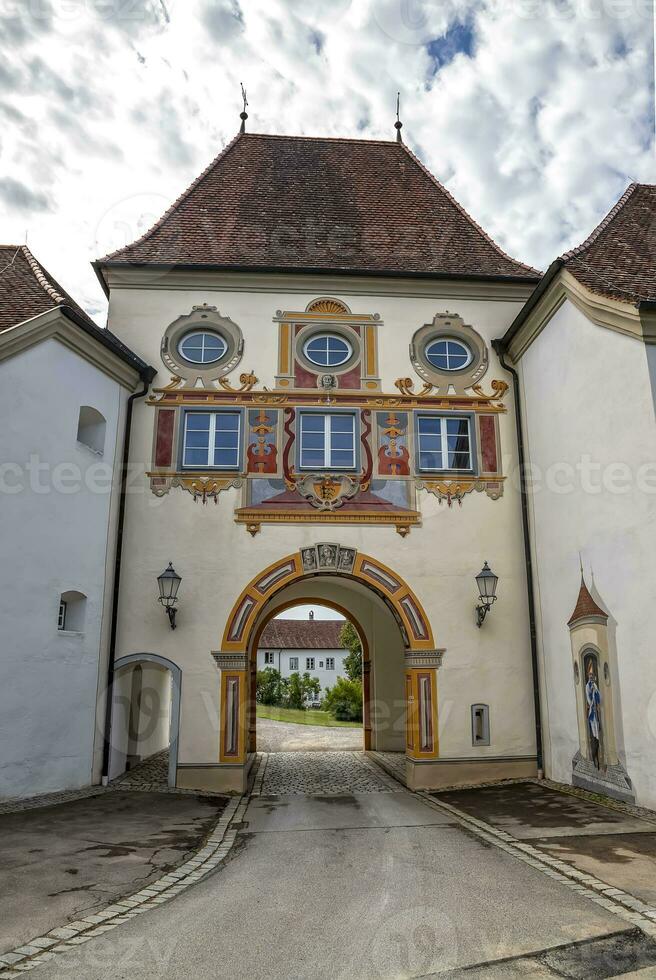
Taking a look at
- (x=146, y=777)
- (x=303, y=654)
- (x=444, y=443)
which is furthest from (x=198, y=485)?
(x=303, y=654)

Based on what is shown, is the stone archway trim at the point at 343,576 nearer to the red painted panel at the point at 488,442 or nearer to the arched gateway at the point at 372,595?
the arched gateway at the point at 372,595

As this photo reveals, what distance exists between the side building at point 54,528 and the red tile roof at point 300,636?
4681 centimetres

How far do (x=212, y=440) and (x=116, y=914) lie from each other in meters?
8.45

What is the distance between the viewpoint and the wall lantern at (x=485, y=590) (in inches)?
478

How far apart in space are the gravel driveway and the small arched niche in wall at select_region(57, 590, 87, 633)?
7.84 metres

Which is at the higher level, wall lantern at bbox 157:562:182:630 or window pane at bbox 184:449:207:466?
window pane at bbox 184:449:207:466

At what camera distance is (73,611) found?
37.0ft

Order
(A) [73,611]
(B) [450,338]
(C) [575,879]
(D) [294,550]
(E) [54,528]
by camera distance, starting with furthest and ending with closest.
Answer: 1. (B) [450,338]
2. (D) [294,550]
3. (A) [73,611]
4. (E) [54,528]
5. (C) [575,879]

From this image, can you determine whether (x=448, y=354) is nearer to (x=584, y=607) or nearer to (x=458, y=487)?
(x=458, y=487)

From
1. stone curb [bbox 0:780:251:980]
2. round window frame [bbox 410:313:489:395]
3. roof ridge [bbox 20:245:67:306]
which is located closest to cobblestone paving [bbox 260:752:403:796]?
stone curb [bbox 0:780:251:980]

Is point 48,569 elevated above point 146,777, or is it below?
above

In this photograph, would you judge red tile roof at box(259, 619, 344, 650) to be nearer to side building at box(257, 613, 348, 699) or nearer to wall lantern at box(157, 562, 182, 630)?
side building at box(257, 613, 348, 699)

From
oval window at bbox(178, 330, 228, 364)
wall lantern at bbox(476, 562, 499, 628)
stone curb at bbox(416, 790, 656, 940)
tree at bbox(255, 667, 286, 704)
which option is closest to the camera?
stone curb at bbox(416, 790, 656, 940)

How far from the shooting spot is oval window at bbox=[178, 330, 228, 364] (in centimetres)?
1335
